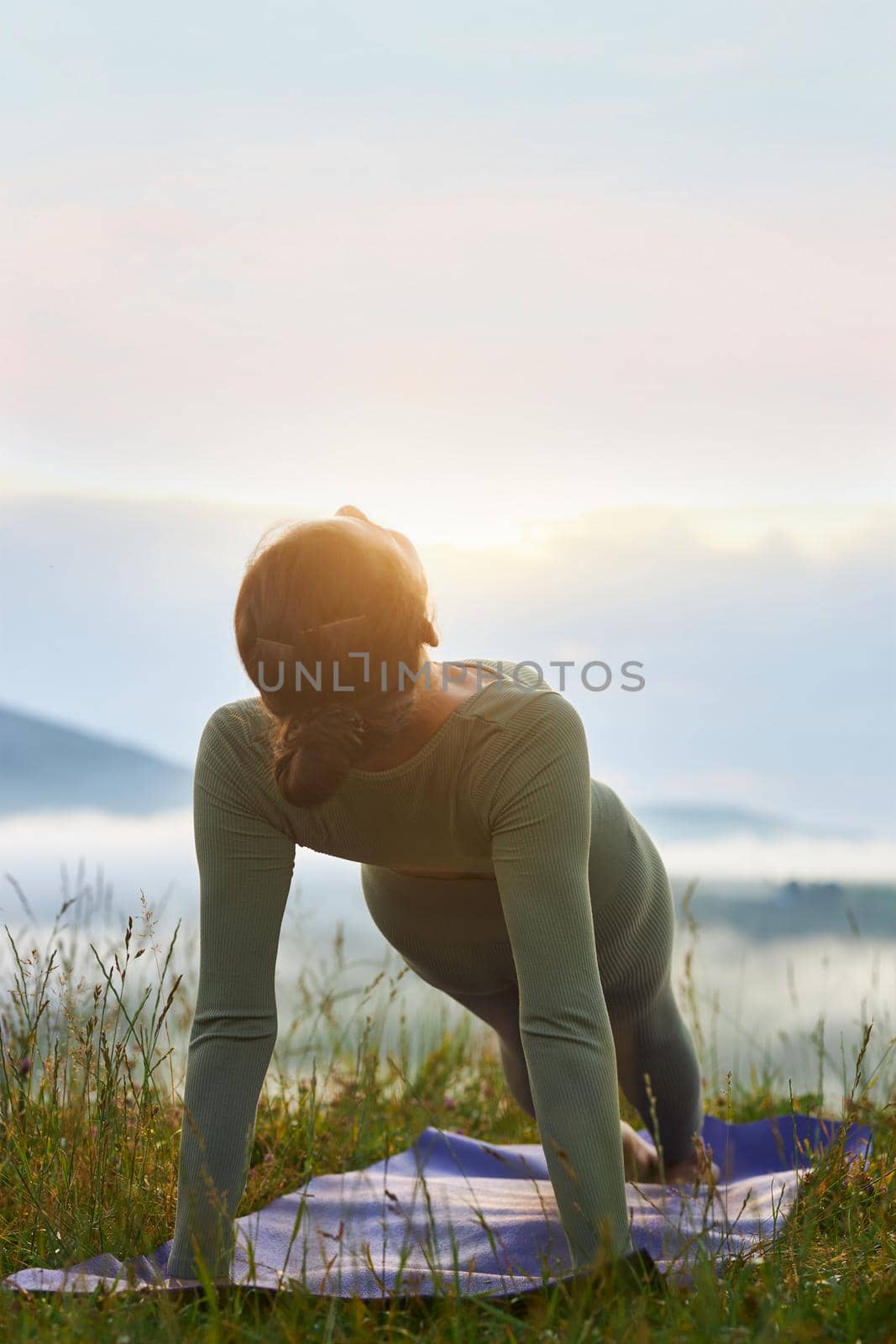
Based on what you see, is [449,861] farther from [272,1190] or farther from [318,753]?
[272,1190]

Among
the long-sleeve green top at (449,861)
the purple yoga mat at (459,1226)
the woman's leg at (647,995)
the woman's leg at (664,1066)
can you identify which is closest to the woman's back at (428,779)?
the long-sleeve green top at (449,861)

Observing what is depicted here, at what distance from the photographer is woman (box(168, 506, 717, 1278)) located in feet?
6.64

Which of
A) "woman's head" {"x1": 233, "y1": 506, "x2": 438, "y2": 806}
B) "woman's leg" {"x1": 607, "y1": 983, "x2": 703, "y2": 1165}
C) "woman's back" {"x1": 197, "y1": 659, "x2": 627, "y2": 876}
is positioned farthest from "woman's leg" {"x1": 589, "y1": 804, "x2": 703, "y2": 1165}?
"woman's head" {"x1": 233, "y1": 506, "x2": 438, "y2": 806}

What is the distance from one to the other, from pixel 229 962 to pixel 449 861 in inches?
18.4

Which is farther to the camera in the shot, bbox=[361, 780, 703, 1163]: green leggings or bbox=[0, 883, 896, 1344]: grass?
bbox=[361, 780, 703, 1163]: green leggings

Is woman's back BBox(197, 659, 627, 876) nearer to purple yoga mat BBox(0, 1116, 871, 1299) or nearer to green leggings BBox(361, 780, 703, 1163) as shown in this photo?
green leggings BBox(361, 780, 703, 1163)

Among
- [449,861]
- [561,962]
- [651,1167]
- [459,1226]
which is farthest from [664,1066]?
[561,962]

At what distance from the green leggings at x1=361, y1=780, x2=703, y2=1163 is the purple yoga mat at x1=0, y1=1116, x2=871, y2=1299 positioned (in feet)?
0.88

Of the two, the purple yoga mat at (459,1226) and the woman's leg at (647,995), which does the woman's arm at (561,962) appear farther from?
the woman's leg at (647,995)

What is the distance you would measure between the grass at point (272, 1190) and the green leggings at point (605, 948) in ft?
0.52

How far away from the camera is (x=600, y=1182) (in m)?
2.02

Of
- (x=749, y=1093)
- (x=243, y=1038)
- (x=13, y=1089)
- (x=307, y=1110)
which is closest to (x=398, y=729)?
(x=243, y=1038)

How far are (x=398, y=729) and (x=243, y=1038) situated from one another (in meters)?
0.62

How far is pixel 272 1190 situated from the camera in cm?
302
